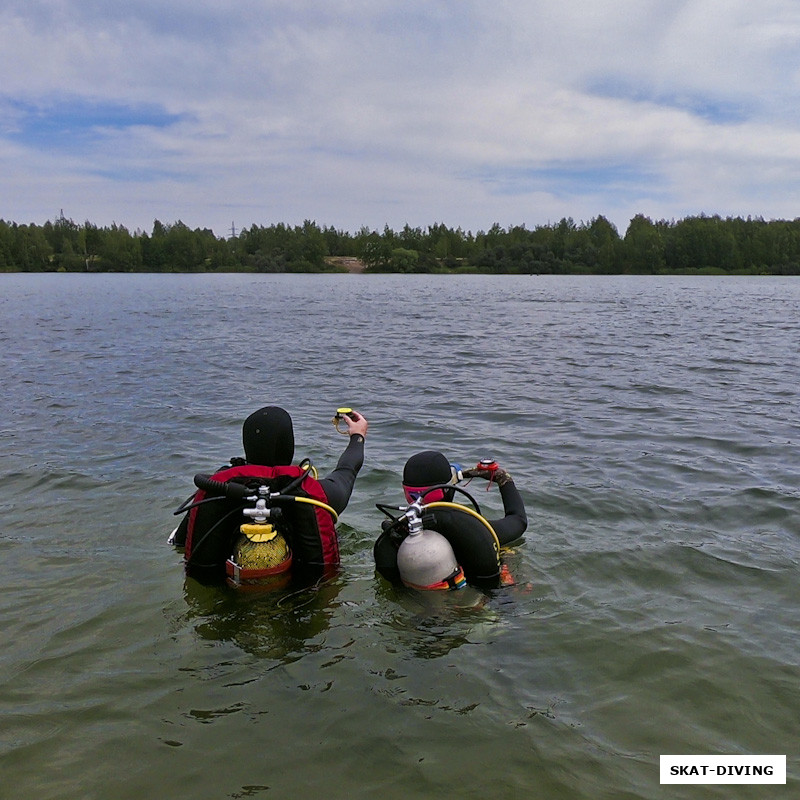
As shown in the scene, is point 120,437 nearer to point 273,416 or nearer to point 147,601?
point 147,601

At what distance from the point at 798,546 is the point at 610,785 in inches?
171

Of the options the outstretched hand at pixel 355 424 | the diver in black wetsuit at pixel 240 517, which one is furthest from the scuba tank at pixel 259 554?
the outstretched hand at pixel 355 424

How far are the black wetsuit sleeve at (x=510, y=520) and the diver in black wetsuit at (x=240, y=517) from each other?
140 cm

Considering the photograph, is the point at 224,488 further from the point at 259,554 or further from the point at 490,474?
the point at 490,474

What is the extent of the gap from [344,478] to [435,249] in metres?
167

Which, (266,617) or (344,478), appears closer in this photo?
(266,617)

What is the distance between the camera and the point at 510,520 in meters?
6.07

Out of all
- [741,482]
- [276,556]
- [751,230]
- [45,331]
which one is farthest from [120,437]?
[751,230]

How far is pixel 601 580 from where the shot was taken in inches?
251

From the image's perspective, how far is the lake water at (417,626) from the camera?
154 inches

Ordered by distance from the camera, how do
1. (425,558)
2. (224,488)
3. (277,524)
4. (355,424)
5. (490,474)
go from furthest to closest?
(355,424) → (490,474) → (277,524) → (425,558) → (224,488)

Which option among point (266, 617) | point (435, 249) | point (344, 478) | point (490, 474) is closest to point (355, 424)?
point (344, 478)

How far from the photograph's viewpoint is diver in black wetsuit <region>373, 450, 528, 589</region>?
17.6 ft

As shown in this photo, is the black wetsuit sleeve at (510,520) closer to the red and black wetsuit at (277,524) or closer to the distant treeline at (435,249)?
the red and black wetsuit at (277,524)
